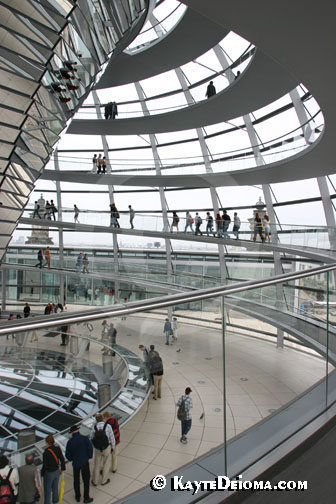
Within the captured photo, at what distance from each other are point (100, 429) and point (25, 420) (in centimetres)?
840

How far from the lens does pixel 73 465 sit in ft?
6.40

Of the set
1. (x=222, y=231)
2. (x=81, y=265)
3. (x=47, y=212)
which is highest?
(x=47, y=212)

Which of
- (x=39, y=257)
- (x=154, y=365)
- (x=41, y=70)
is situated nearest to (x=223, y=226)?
(x=41, y=70)

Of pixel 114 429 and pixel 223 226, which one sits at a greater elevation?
pixel 223 226

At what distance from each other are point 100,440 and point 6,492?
20.4 inches

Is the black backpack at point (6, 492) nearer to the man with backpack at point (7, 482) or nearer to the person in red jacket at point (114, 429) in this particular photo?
the man with backpack at point (7, 482)

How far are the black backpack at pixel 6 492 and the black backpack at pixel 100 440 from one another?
455 mm

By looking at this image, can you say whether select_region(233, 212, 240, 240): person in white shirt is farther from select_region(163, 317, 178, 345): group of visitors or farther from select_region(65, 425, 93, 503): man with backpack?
select_region(65, 425, 93, 503): man with backpack

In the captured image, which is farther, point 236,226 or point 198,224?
point 198,224

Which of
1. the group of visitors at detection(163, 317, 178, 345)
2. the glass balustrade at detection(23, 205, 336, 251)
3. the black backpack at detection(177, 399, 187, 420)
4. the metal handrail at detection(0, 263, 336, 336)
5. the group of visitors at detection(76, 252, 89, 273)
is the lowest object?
the group of visitors at detection(76, 252, 89, 273)

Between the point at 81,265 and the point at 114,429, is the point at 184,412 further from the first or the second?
the point at 81,265

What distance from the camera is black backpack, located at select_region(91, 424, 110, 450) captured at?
207cm

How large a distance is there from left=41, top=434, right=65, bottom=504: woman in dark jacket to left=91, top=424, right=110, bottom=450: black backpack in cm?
20

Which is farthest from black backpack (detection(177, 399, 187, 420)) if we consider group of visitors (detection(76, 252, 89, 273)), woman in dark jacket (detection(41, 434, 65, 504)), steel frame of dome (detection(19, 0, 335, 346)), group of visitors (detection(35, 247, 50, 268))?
group of visitors (detection(35, 247, 50, 268))
